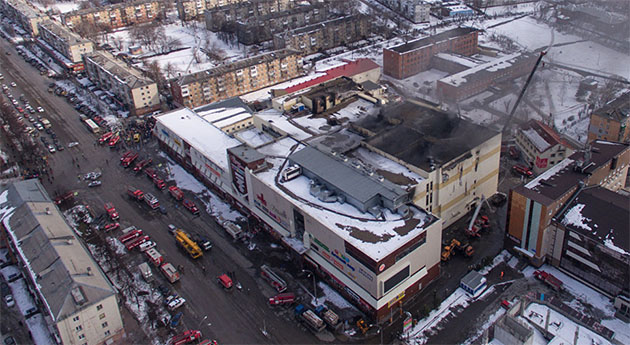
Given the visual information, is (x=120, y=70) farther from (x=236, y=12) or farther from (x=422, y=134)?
(x=422, y=134)

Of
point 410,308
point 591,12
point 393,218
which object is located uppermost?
point 591,12

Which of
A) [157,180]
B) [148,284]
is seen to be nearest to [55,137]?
Result: [157,180]

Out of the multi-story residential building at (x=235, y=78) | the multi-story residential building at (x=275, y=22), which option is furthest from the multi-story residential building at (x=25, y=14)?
the multi-story residential building at (x=235, y=78)

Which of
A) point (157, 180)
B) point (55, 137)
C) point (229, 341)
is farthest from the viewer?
point (55, 137)

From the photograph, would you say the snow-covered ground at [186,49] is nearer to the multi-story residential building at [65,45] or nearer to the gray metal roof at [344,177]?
the multi-story residential building at [65,45]

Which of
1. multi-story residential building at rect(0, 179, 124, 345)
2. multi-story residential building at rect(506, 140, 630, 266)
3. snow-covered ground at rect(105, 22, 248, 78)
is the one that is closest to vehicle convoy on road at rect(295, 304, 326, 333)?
multi-story residential building at rect(0, 179, 124, 345)

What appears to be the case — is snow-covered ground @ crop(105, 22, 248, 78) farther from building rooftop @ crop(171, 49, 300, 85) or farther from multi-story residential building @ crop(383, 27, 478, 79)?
multi-story residential building @ crop(383, 27, 478, 79)

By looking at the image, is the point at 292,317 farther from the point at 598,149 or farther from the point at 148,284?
the point at 598,149
